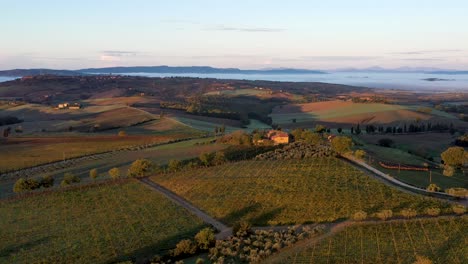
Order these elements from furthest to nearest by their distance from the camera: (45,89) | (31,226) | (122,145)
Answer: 1. (45,89)
2. (122,145)
3. (31,226)

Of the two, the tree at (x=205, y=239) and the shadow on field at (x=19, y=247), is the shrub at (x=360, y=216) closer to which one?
the tree at (x=205, y=239)

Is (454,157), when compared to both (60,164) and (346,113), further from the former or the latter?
(346,113)

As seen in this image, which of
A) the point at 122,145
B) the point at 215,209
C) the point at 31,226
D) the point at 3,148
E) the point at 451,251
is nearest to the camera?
the point at 451,251

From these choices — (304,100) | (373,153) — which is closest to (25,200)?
(373,153)

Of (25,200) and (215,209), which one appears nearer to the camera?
(215,209)

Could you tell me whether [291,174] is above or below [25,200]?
above

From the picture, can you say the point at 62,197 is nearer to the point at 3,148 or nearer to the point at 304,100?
the point at 3,148

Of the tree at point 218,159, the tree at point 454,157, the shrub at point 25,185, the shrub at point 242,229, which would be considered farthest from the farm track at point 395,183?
the shrub at point 25,185

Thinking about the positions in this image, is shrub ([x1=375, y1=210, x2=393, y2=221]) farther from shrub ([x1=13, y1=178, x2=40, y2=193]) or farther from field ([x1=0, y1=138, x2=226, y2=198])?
shrub ([x1=13, y1=178, x2=40, y2=193])

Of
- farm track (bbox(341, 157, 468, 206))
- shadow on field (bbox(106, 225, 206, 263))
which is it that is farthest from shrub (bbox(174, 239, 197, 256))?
farm track (bbox(341, 157, 468, 206))
